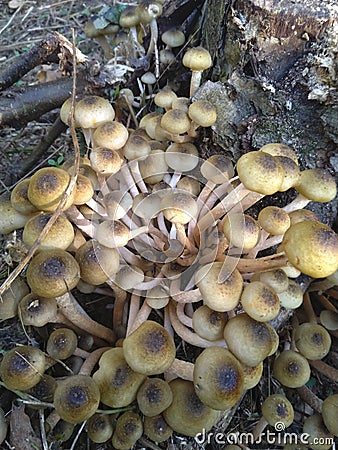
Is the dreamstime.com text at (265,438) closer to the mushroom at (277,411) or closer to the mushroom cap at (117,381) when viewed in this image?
the mushroom at (277,411)

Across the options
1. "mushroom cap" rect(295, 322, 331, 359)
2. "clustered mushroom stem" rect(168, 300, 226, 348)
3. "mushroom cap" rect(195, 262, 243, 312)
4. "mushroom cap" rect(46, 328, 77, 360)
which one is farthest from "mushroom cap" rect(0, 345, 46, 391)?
"mushroom cap" rect(295, 322, 331, 359)

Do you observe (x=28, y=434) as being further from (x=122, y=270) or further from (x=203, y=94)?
(x=203, y=94)

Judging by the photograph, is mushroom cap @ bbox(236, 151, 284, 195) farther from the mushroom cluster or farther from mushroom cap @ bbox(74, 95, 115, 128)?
mushroom cap @ bbox(74, 95, 115, 128)

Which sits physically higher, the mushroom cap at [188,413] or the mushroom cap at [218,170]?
the mushroom cap at [218,170]

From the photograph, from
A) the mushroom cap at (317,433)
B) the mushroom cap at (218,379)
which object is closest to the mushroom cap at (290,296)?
the mushroom cap at (218,379)

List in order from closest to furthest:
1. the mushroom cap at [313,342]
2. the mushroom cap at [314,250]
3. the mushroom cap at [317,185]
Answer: the mushroom cap at [314,250], the mushroom cap at [317,185], the mushroom cap at [313,342]

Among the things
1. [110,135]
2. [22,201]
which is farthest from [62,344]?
[110,135]

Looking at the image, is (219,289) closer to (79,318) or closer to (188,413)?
(188,413)

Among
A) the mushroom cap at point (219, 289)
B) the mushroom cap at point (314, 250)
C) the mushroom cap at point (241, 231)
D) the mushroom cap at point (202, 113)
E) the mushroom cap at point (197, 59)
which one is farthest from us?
the mushroom cap at point (197, 59)
